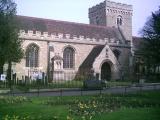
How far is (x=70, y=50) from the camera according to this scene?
54219 millimetres

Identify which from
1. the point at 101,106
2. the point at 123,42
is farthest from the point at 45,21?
the point at 101,106

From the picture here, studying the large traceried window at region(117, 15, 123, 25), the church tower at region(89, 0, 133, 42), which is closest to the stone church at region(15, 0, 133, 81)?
the church tower at region(89, 0, 133, 42)

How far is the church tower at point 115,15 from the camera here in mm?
68312

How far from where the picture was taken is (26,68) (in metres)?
49.8

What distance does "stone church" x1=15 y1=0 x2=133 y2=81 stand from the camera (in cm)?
4988

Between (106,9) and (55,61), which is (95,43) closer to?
(55,61)

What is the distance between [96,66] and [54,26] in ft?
30.8

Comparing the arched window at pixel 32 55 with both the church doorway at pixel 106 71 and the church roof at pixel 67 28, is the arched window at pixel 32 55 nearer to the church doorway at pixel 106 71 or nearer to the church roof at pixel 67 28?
the church roof at pixel 67 28

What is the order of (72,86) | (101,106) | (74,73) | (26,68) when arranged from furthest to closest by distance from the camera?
(74,73) < (26,68) < (72,86) < (101,106)

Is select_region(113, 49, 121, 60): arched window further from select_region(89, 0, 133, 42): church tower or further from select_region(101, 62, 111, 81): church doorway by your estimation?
select_region(89, 0, 133, 42): church tower

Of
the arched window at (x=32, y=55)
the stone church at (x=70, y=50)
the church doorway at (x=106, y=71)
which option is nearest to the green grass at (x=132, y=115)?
the stone church at (x=70, y=50)

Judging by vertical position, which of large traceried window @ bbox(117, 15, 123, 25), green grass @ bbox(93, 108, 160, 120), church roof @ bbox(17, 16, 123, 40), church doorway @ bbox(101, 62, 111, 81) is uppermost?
large traceried window @ bbox(117, 15, 123, 25)

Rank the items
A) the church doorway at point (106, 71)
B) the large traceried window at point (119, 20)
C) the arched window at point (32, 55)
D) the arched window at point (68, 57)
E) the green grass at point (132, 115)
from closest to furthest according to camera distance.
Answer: the green grass at point (132, 115)
the arched window at point (32, 55)
the arched window at point (68, 57)
the church doorway at point (106, 71)
the large traceried window at point (119, 20)

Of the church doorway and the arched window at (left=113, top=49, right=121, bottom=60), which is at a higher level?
the arched window at (left=113, top=49, right=121, bottom=60)
